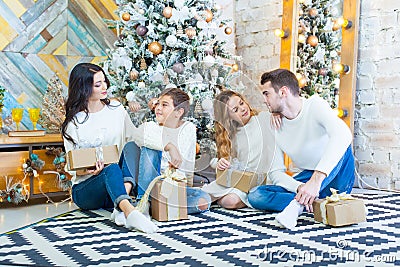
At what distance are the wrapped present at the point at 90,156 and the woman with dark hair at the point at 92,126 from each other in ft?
0.14

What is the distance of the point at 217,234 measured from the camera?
7.77 ft

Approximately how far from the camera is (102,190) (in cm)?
280

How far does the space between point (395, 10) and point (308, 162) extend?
147 cm

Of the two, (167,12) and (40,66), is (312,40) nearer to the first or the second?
(167,12)

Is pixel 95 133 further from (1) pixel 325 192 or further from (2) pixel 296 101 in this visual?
(1) pixel 325 192

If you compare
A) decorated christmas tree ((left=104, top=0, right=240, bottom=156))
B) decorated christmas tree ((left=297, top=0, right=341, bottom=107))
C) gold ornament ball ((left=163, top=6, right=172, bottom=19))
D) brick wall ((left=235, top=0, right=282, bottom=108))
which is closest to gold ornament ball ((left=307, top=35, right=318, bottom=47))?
decorated christmas tree ((left=297, top=0, right=341, bottom=107))

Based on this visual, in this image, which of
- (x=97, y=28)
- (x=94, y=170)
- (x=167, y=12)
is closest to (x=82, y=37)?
(x=97, y=28)

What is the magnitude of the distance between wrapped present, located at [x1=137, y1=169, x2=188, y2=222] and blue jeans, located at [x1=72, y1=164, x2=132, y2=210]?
0.12 meters

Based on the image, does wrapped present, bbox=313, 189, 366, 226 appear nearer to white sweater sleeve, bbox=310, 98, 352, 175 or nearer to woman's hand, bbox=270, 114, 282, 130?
white sweater sleeve, bbox=310, 98, 352, 175

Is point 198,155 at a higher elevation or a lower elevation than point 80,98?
lower

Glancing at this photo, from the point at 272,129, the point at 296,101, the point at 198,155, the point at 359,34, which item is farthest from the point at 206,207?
the point at 359,34

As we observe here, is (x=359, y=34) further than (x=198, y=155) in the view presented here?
Yes

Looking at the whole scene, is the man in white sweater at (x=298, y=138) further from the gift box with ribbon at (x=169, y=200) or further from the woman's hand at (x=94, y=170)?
the woman's hand at (x=94, y=170)

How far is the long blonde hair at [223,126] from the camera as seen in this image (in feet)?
8.93
